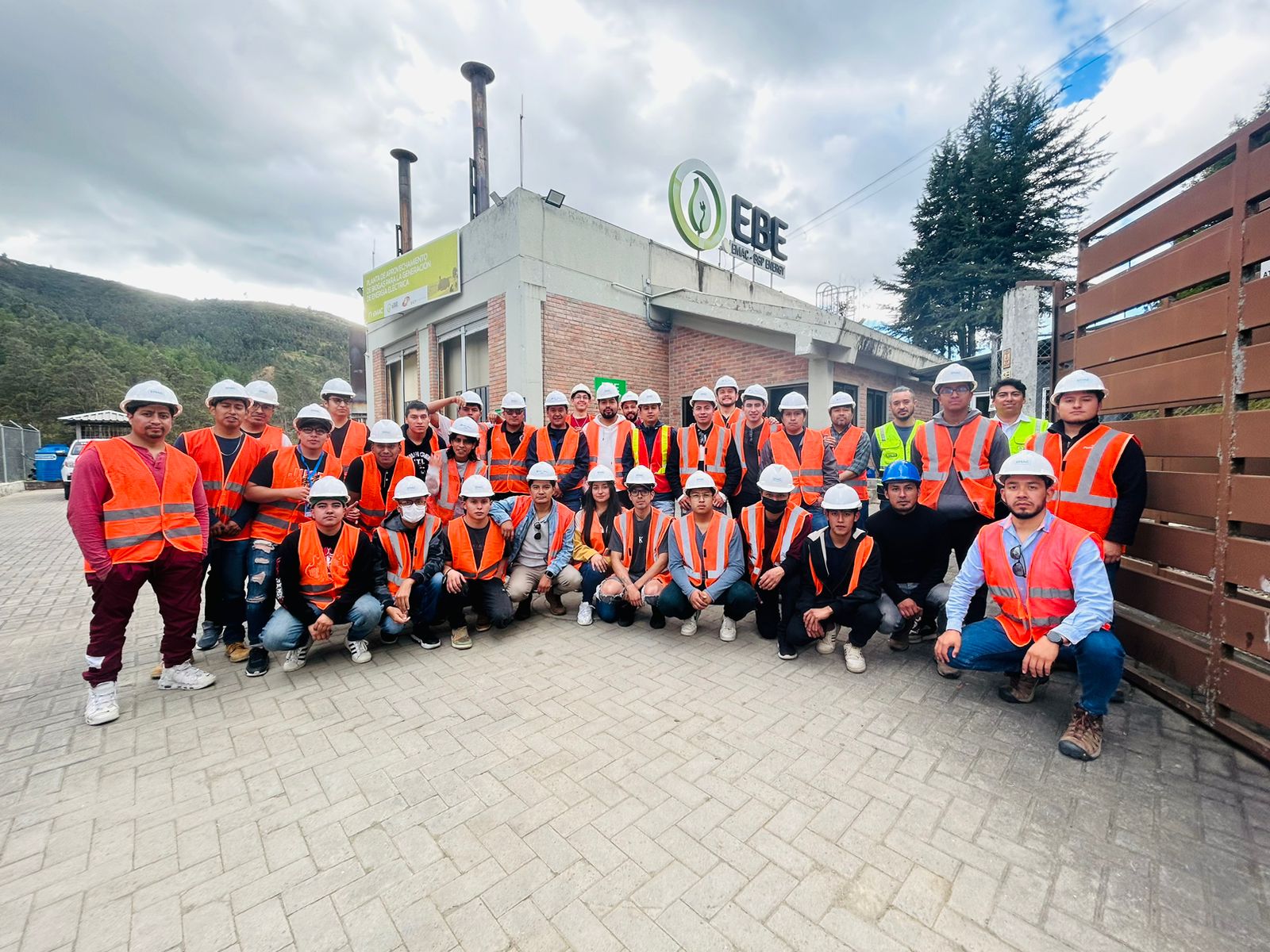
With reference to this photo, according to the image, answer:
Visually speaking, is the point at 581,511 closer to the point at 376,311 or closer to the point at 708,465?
the point at 708,465

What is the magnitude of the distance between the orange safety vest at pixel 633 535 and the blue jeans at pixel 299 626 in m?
2.00

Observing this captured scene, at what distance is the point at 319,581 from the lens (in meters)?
3.65

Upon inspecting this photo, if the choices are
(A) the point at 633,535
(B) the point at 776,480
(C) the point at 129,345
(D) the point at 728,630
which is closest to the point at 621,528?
(A) the point at 633,535

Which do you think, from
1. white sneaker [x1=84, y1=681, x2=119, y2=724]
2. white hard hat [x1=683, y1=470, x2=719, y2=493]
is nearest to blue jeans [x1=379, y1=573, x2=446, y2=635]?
white sneaker [x1=84, y1=681, x2=119, y2=724]

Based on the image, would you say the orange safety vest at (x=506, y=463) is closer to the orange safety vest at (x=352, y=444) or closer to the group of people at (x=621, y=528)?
the group of people at (x=621, y=528)

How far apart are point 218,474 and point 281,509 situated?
456mm

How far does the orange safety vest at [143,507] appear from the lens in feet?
9.86

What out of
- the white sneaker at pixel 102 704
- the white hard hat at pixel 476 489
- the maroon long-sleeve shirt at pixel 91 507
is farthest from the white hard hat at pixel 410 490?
the white sneaker at pixel 102 704

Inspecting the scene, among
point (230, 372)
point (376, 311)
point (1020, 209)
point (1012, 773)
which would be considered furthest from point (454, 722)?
point (230, 372)

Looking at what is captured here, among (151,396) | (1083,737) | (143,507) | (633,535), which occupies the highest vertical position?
(151,396)

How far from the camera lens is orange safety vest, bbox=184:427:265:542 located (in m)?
3.66

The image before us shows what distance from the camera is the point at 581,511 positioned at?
5051mm

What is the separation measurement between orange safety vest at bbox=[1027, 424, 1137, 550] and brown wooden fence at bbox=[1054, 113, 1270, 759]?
0.35 m

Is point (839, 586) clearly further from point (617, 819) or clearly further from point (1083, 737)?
point (617, 819)
